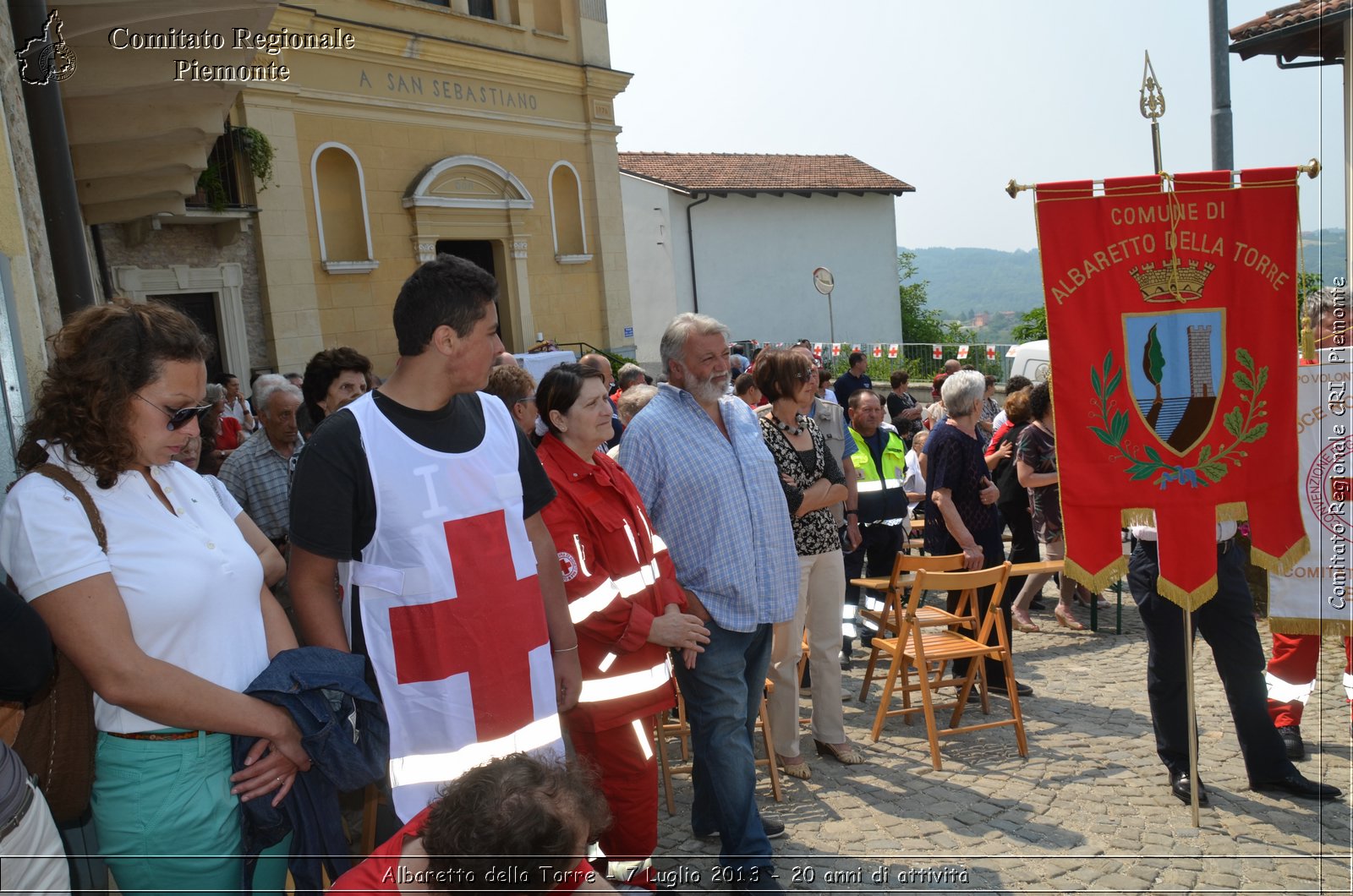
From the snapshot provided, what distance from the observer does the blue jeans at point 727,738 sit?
3.46 metres

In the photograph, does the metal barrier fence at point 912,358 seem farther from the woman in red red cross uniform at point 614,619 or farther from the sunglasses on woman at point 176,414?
the sunglasses on woman at point 176,414

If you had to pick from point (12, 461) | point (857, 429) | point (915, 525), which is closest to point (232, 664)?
point (12, 461)

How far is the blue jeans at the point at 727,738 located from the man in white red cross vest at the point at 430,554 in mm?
1011

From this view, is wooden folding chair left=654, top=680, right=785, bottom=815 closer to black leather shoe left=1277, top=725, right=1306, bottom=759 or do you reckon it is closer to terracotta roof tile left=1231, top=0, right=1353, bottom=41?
black leather shoe left=1277, top=725, right=1306, bottom=759

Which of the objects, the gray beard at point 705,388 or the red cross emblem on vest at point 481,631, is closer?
the red cross emblem on vest at point 481,631

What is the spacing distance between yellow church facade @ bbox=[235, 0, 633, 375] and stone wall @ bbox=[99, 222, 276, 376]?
0.11m

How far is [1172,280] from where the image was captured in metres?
3.92

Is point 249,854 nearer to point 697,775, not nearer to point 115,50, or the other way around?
point 697,775

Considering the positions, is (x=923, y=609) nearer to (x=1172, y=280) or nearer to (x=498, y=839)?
(x=1172, y=280)

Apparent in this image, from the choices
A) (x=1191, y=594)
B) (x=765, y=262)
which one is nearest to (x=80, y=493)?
(x=1191, y=594)

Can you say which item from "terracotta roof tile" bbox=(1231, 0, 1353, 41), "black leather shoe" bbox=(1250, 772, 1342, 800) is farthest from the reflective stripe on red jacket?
"terracotta roof tile" bbox=(1231, 0, 1353, 41)

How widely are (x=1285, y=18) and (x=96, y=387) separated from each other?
11065mm

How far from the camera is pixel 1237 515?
3.96 meters

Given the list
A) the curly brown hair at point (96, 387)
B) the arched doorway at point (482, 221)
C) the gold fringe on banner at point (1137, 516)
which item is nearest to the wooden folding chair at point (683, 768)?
the gold fringe on banner at point (1137, 516)
